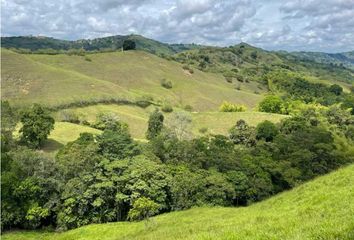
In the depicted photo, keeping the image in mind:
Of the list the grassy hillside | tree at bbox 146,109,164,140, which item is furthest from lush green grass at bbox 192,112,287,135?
the grassy hillside

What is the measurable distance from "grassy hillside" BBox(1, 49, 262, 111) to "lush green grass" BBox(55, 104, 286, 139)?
258 inches

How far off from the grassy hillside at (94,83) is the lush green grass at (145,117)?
258 inches

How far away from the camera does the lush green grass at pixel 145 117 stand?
119062mm

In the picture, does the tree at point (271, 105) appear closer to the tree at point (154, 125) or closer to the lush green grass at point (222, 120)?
the lush green grass at point (222, 120)

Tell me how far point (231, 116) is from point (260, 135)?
96.0ft

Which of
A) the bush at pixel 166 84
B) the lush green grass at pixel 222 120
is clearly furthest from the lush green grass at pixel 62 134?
the bush at pixel 166 84

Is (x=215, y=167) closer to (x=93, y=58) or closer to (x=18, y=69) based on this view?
(x=18, y=69)

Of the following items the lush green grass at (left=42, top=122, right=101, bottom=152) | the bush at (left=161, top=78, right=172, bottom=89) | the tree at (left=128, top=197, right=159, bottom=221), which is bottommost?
the tree at (left=128, top=197, right=159, bottom=221)

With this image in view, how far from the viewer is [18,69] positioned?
5664 inches

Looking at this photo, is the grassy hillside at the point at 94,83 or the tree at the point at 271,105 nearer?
the grassy hillside at the point at 94,83

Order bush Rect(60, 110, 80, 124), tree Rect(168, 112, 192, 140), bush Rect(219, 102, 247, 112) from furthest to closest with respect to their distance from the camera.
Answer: bush Rect(219, 102, 247, 112) < bush Rect(60, 110, 80, 124) < tree Rect(168, 112, 192, 140)

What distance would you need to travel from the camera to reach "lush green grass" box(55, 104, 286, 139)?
391 ft

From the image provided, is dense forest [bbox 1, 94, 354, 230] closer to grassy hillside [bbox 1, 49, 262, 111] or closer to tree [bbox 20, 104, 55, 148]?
tree [bbox 20, 104, 55, 148]


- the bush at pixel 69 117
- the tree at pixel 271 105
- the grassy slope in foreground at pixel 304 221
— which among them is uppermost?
the grassy slope in foreground at pixel 304 221
